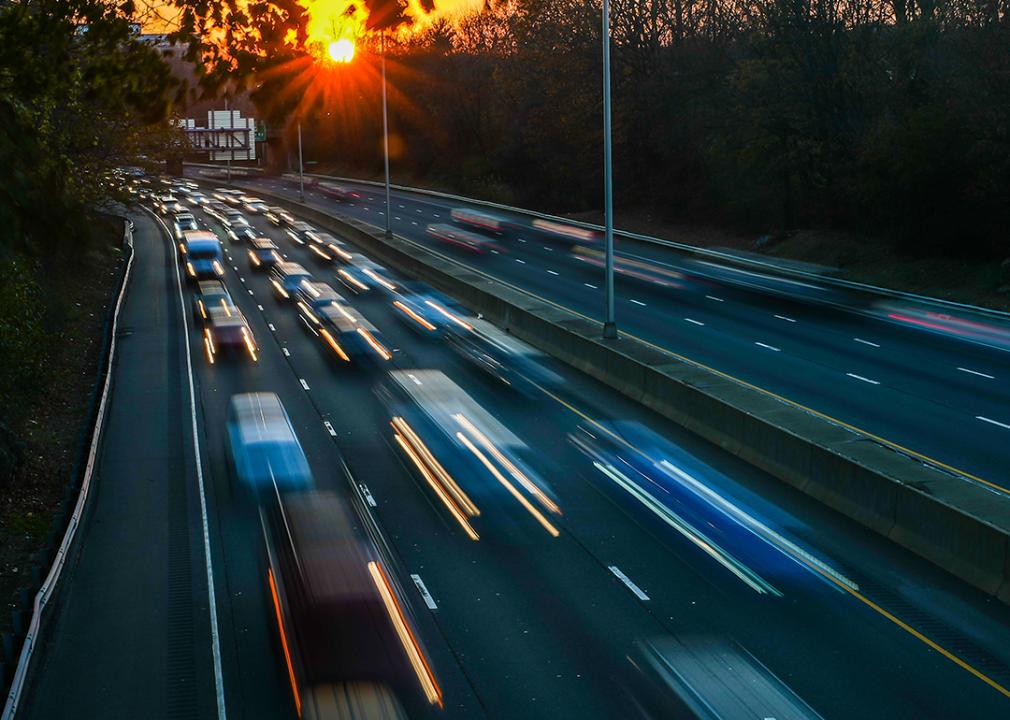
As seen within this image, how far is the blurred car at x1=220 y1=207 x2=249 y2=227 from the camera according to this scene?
271ft

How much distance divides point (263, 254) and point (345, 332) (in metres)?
26.9

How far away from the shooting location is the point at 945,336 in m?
35.8

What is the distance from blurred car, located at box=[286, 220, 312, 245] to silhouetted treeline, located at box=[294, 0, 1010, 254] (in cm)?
2107

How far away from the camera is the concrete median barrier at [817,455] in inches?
638

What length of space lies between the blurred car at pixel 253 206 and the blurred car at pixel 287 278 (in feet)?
116

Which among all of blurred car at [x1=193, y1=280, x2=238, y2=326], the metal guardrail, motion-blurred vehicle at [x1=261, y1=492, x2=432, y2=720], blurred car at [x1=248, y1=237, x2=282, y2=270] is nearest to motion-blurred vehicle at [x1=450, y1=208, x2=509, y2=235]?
the metal guardrail

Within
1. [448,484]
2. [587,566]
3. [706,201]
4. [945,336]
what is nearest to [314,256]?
[706,201]

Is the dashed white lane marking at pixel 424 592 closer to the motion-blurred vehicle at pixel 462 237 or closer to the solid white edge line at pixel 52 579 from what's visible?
the solid white edge line at pixel 52 579

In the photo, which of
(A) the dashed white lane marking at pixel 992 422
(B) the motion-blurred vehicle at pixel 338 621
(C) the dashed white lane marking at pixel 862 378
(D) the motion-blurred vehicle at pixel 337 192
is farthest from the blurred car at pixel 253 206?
(B) the motion-blurred vehicle at pixel 338 621

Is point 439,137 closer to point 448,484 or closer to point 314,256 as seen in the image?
point 314,256

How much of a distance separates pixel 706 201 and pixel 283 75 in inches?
2731

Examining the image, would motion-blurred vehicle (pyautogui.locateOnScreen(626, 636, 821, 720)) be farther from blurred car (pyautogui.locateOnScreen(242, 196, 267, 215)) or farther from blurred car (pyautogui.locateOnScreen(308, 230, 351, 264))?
blurred car (pyautogui.locateOnScreen(242, 196, 267, 215))

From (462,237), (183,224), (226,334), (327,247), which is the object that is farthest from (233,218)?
(226,334)

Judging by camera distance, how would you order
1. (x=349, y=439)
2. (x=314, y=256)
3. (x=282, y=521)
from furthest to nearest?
(x=314, y=256)
(x=349, y=439)
(x=282, y=521)
